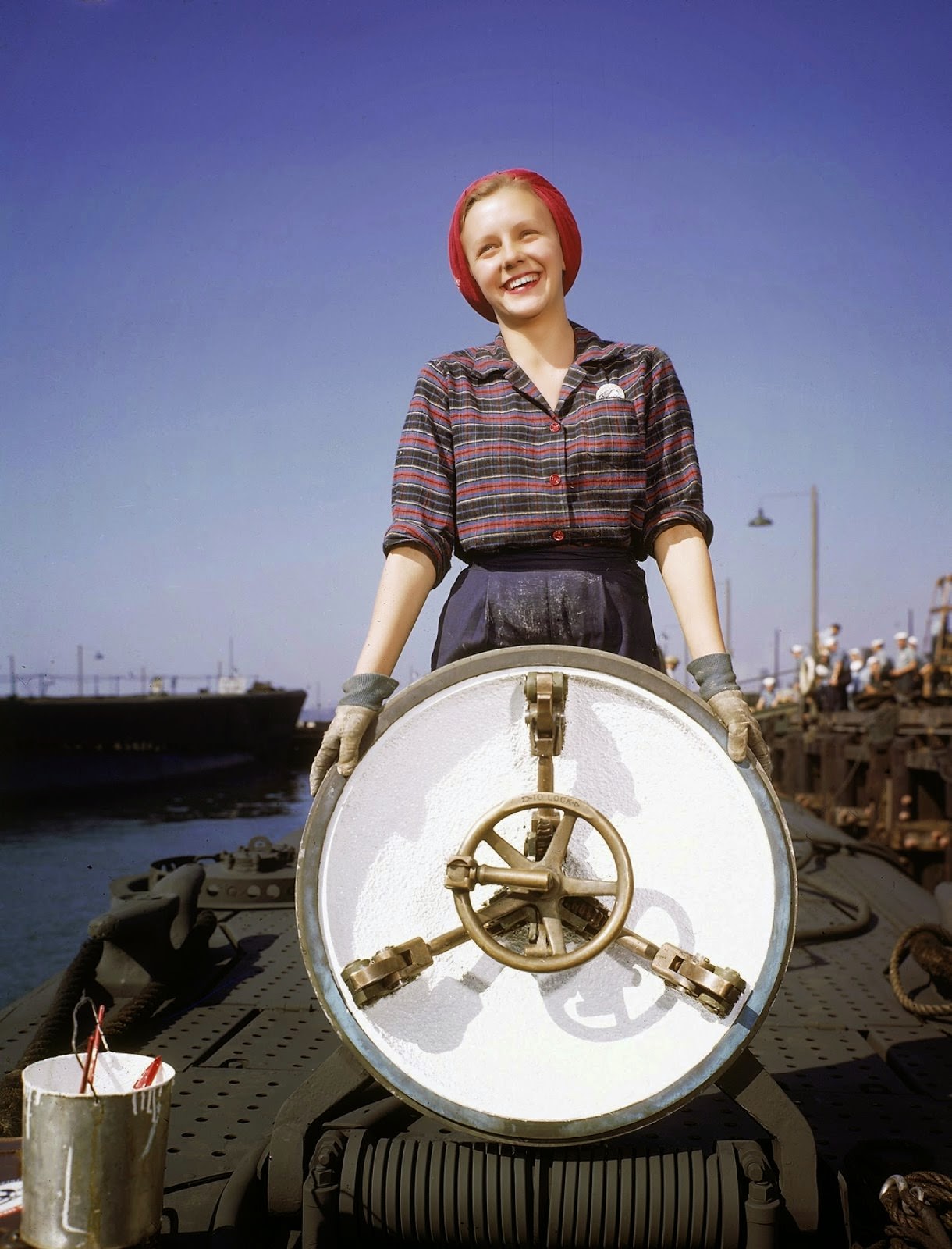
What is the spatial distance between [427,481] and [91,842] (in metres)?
24.2

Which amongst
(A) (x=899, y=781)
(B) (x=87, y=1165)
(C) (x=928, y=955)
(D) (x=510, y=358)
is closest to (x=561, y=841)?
(B) (x=87, y=1165)

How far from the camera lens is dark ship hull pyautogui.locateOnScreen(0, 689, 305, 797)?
36188 millimetres

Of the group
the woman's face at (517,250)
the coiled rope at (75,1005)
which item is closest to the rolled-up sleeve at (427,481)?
the woman's face at (517,250)

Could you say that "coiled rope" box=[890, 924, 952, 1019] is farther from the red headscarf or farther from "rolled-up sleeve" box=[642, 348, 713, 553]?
the red headscarf

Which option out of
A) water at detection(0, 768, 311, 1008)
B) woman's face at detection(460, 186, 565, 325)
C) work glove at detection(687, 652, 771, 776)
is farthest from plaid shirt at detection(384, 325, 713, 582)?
water at detection(0, 768, 311, 1008)

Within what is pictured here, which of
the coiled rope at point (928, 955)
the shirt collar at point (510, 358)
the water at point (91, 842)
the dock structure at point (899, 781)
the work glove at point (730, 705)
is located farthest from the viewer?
the dock structure at point (899, 781)

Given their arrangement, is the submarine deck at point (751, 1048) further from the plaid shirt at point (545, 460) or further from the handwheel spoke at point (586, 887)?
the plaid shirt at point (545, 460)

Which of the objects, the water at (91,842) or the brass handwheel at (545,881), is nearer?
the brass handwheel at (545,881)

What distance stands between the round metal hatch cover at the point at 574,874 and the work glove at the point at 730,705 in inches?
1.2

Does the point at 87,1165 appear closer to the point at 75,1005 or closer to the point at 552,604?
the point at 552,604

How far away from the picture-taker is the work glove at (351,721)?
206 centimetres

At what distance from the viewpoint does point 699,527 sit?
2424 mm

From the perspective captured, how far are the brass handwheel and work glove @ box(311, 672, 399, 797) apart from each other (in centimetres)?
28

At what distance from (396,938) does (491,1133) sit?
0.39 metres
